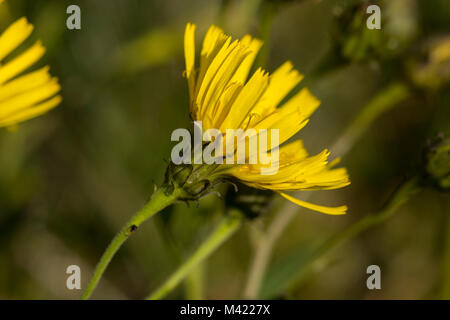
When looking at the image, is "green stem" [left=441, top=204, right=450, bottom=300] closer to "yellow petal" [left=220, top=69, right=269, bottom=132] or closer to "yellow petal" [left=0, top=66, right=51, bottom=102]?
"yellow petal" [left=220, top=69, right=269, bottom=132]

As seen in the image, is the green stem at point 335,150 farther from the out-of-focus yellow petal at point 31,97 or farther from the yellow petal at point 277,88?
the out-of-focus yellow petal at point 31,97

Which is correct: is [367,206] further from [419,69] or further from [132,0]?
[132,0]

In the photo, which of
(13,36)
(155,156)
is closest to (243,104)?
(13,36)

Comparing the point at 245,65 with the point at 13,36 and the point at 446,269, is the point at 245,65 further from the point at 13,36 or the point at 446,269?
the point at 446,269

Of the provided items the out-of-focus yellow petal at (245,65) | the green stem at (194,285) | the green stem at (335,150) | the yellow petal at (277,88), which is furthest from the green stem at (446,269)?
the out-of-focus yellow petal at (245,65)

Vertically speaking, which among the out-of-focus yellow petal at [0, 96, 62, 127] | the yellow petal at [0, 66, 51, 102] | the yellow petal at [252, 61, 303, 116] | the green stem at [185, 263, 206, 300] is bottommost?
the green stem at [185, 263, 206, 300]

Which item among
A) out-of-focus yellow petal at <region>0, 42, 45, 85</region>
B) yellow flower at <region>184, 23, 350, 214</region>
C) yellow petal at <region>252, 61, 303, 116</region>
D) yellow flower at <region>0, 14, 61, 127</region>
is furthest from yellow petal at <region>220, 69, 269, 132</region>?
out-of-focus yellow petal at <region>0, 42, 45, 85</region>

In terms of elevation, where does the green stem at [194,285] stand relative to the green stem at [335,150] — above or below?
below

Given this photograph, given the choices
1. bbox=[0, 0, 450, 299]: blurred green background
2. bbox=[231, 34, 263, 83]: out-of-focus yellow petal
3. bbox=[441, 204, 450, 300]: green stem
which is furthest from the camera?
bbox=[0, 0, 450, 299]: blurred green background

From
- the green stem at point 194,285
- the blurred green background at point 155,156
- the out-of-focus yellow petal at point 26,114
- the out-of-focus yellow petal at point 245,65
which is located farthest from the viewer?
the blurred green background at point 155,156
